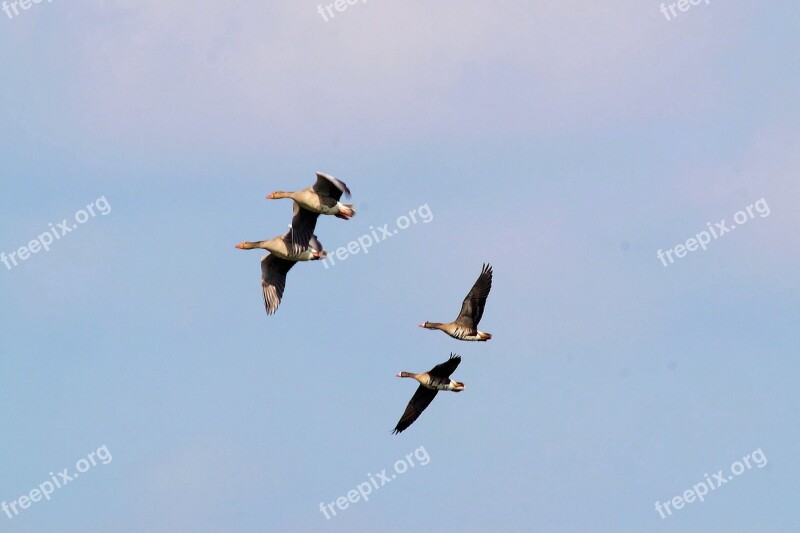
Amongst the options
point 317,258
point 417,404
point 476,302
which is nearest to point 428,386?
point 417,404

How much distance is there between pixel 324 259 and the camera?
6266 cm

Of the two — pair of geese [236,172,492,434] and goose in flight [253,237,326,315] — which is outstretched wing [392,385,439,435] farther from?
goose in flight [253,237,326,315]

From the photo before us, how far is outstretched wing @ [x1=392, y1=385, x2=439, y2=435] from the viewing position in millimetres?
68500

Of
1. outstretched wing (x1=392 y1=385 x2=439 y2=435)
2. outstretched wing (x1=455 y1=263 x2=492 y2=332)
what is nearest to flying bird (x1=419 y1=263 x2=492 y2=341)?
outstretched wing (x1=455 y1=263 x2=492 y2=332)

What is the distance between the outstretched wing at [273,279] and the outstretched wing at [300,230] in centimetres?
137

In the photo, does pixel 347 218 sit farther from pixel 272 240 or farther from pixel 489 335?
pixel 489 335

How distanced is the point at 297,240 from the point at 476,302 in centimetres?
764

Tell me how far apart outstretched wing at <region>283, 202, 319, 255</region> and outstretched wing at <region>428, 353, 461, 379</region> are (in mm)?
7804

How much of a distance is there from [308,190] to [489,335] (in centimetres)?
979

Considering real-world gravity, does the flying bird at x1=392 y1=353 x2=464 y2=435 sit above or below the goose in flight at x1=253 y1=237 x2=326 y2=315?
below

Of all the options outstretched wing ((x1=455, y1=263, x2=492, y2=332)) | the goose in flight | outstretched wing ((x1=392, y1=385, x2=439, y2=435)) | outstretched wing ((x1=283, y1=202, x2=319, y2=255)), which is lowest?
outstretched wing ((x1=392, y1=385, x2=439, y2=435))

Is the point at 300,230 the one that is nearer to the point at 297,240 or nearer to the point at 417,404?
the point at 297,240

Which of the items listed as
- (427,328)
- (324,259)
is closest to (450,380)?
(427,328)

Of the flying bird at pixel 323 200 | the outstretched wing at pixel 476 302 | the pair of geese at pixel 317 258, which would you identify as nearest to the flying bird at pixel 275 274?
the pair of geese at pixel 317 258
